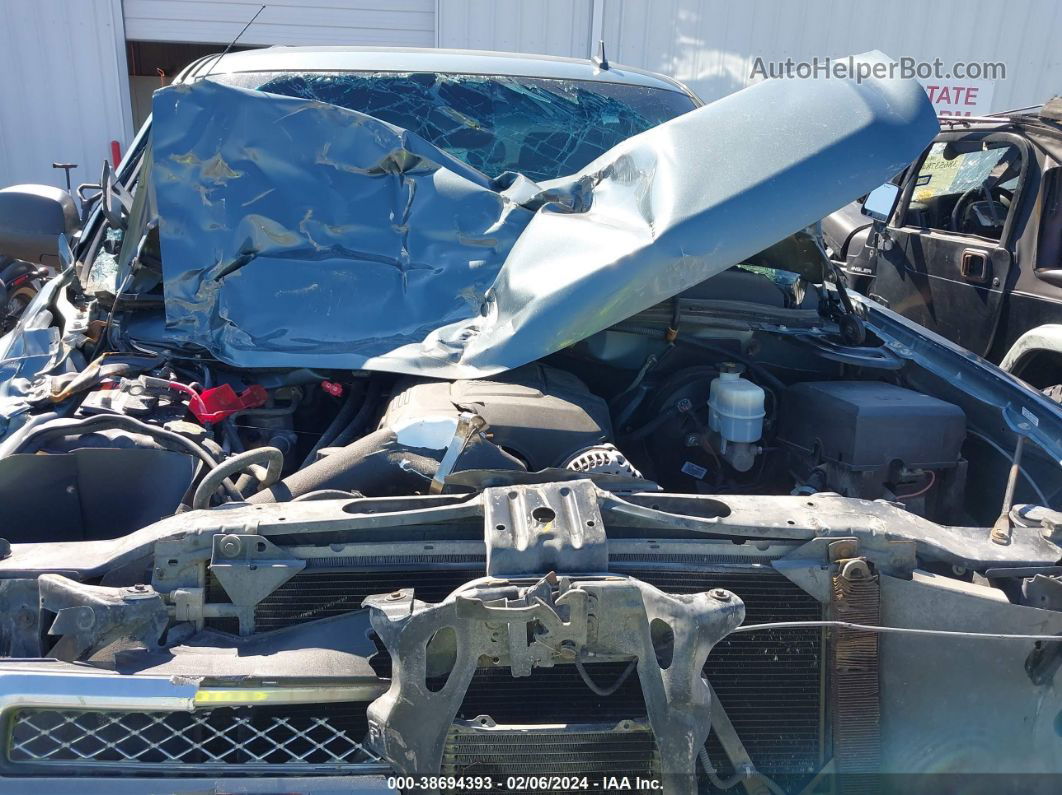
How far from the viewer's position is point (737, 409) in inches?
88.6

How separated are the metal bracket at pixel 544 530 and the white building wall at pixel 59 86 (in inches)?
350

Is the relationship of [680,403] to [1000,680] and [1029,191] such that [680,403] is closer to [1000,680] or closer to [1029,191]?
[1000,680]

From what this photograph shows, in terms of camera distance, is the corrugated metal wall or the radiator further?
the corrugated metal wall

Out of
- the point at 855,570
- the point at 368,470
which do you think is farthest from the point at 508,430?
the point at 855,570

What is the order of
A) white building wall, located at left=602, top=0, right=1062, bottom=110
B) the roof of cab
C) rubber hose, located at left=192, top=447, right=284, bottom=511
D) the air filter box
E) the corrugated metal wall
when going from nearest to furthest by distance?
rubber hose, located at left=192, top=447, right=284, bottom=511, the air filter box, the roof of cab, the corrugated metal wall, white building wall, located at left=602, top=0, right=1062, bottom=110

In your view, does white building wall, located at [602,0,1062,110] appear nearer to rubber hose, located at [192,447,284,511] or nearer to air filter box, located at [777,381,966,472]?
air filter box, located at [777,381,966,472]

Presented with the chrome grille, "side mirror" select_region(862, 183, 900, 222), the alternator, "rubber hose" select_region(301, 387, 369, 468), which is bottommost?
the chrome grille

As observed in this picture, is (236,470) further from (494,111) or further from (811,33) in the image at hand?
(811,33)

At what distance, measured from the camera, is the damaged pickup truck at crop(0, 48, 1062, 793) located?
1.48m

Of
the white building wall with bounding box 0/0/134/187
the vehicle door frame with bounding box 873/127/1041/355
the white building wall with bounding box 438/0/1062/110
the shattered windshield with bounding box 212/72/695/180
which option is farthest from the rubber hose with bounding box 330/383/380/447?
the white building wall with bounding box 0/0/134/187

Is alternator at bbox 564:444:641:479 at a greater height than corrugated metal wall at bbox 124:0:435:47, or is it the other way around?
corrugated metal wall at bbox 124:0:435:47

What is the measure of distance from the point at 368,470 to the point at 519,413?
0.37m

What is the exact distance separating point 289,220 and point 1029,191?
12.4 ft

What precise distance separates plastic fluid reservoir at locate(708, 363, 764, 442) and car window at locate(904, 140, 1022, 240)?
3044 mm
